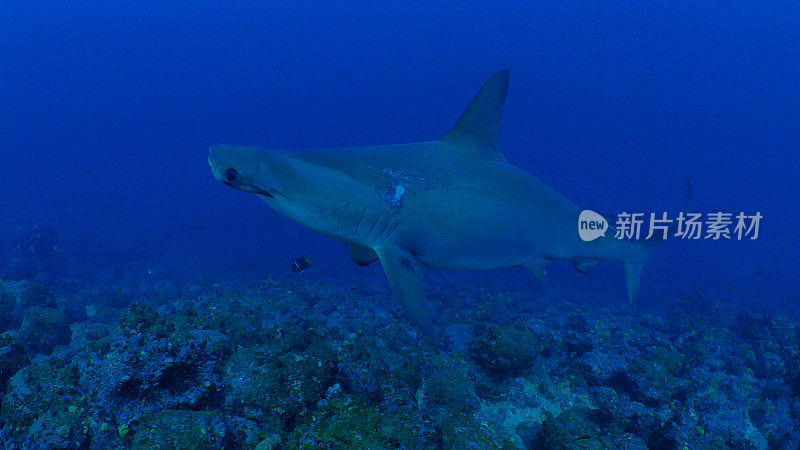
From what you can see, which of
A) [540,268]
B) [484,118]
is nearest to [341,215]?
[484,118]

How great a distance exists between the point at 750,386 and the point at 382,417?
767cm

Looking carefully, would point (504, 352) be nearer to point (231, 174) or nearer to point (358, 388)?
point (358, 388)

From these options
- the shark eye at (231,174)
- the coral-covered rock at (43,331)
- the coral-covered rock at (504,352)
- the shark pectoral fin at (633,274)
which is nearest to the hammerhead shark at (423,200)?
the shark eye at (231,174)

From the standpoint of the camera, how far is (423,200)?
319 centimetres

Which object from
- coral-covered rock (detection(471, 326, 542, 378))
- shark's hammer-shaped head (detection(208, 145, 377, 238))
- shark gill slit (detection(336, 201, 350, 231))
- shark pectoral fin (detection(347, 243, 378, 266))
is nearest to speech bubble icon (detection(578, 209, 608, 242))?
coral-covered rock (detection(471, 326, 542, 378))

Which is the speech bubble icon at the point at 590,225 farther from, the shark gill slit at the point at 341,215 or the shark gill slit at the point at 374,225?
the shark gill slit at the point at 341,215

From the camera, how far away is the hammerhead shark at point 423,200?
2.64 meters

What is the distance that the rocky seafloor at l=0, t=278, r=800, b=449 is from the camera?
2354mm

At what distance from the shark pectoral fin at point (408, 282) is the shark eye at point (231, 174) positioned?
129cm

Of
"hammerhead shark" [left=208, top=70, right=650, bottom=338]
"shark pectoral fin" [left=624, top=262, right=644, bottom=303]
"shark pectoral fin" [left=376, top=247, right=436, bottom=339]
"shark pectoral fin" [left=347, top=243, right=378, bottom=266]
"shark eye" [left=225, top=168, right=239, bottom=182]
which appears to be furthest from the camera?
"shark pectoral fin" [left=624, top=262, right=644, bottom=303]

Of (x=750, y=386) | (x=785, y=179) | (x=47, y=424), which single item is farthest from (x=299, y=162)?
(x=785, y=179)

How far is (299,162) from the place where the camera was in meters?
2.69

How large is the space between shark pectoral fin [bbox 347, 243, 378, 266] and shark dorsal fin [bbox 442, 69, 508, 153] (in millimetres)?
1277

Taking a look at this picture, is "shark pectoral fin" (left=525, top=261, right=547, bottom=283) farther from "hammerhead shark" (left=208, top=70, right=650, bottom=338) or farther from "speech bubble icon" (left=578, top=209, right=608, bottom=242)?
"speech bubble icon" (left=578, top=209, right=608, bottom=242)
